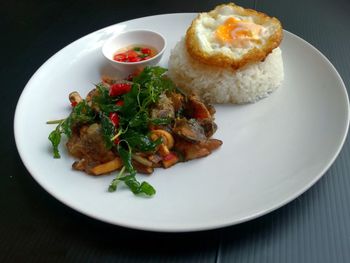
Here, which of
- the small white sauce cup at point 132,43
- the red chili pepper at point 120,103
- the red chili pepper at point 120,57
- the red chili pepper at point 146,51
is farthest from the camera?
the red chili pepper at point 146,51

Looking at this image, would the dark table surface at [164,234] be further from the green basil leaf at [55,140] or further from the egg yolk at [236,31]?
the egg yolk at [236,31]

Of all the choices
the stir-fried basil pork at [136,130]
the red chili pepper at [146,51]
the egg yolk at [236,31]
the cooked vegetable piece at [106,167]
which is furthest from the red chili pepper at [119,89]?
the egg yolk at [236,31]

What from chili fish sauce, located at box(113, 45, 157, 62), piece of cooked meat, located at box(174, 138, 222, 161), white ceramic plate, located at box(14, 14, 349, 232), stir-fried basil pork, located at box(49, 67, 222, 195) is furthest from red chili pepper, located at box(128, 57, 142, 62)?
piece of cooked meat, located at box(174, 138, 222, 161)

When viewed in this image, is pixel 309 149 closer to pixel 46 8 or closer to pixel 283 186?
pixel 283 186

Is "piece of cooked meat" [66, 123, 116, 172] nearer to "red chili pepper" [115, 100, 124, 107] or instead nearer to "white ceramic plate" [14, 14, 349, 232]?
"white ceramic plate" [14, 14, 349, 232]

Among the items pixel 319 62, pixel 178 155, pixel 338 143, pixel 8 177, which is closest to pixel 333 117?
pixel 338 143

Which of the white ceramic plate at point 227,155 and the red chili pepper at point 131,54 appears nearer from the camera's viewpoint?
the white ceramic plate at point 227,155

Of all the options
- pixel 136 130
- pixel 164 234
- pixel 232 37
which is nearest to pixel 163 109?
pixel 136 130
